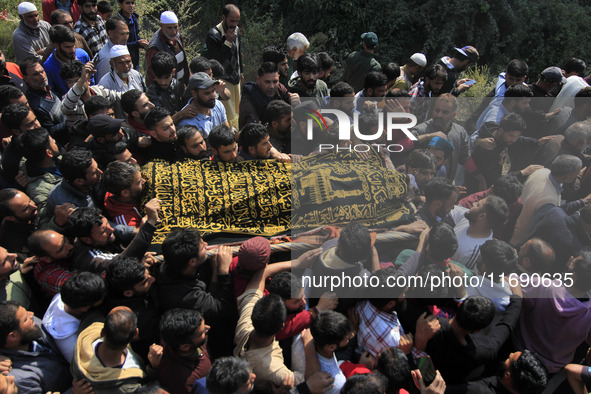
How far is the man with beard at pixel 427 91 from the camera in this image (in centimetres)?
538

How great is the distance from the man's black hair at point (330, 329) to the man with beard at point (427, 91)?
3371mm

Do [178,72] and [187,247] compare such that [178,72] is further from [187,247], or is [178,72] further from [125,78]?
[187,247]

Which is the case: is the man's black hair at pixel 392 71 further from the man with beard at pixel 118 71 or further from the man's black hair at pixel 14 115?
the man's black hair at pixel 14 115

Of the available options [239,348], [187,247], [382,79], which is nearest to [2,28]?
[382,79]

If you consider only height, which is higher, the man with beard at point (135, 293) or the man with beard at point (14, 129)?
the man with beard at point (14, 129)

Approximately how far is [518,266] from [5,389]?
3215 mm

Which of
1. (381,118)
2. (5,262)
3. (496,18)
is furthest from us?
(496,18)

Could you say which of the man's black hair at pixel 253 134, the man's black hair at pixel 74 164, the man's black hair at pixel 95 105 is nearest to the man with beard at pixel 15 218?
the man's black hair at pixel 74 164

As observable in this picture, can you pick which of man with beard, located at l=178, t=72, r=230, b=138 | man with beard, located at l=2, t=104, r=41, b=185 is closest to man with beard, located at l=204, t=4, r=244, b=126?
man with beard, located at l=178, t=72, r=230, b=138

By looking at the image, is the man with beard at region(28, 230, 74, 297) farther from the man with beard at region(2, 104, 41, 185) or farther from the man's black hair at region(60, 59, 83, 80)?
the man's black hair at region(60, 59, 83, 80)

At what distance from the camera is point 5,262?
291cm

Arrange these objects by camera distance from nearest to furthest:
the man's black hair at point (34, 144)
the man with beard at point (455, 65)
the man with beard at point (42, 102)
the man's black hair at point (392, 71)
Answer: the man's black hair at point (34, 144)
the man with beard at point (42, 102)
the man's black hair at point (392, 71)
the man with beard at point (455, 65)

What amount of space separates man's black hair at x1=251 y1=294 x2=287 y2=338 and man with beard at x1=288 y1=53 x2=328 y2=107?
3135mm

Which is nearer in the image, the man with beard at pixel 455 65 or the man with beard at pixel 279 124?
the man with beard at pixel 279 124
